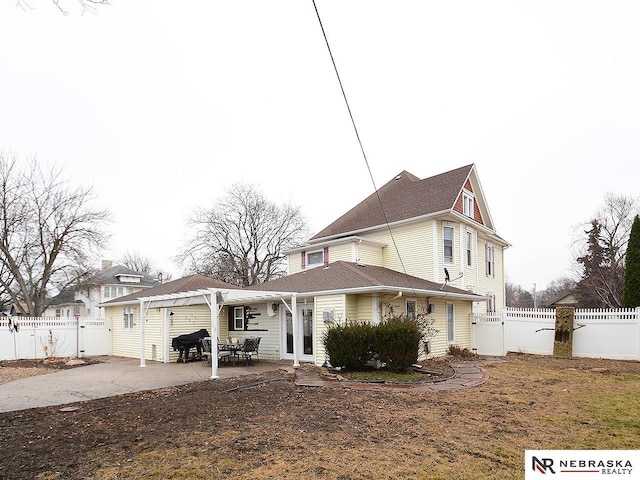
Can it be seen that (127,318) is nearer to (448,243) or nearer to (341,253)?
(341,253)

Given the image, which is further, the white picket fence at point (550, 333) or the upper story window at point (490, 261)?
the upper story window at point (490, 261)

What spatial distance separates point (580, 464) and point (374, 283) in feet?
29.4

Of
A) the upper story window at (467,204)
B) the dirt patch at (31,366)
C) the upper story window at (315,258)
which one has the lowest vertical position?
the dirt patch at (31,366)

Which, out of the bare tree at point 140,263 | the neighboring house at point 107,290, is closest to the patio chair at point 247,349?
the neighboring house at point 107,290

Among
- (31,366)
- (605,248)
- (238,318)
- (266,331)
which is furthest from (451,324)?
(605,248)

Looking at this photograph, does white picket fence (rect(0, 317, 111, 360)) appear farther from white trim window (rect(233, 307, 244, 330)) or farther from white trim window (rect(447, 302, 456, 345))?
white trim window (rect(447, 302, 456, 345))

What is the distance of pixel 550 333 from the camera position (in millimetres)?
17016

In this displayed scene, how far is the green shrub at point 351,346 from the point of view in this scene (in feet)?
37.9

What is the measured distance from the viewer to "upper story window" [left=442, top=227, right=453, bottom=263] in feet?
60.1

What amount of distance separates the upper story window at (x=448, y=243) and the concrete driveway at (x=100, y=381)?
8.38 meters

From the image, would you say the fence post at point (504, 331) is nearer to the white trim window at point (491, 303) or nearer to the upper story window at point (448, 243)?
the upper story window at point (448, 243)

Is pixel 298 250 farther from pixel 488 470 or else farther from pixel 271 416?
pixel 488 470

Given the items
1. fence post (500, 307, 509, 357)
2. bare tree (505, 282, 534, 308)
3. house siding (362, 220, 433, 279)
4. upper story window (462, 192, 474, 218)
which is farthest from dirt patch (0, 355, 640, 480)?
bare tree (505, 282, 534, 308)

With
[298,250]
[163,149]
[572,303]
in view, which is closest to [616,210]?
[572,303]
